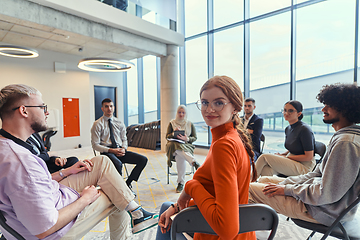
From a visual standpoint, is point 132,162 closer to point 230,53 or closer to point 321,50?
point 230,53

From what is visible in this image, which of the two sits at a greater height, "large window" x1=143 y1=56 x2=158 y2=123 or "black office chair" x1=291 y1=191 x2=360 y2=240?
"large window" x1=143 y1=56 x2=158 y2=123

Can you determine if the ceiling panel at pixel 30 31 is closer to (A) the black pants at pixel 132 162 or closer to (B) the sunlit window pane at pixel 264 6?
(A) the black pants at pixel 132 162

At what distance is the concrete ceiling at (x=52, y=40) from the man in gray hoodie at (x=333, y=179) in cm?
505

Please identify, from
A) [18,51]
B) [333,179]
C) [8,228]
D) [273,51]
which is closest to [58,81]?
[18,51]

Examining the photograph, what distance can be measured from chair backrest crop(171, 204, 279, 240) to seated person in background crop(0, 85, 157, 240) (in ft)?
2.34

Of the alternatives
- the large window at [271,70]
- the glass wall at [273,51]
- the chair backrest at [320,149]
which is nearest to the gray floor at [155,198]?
the chair backrest at [320,149]

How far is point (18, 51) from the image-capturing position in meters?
4.88

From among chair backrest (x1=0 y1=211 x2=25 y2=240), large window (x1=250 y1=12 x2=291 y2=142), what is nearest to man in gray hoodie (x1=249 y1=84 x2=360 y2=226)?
chair backrest (x1=0 y1=211 x2=25 y2=240)

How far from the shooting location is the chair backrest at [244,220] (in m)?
0.83

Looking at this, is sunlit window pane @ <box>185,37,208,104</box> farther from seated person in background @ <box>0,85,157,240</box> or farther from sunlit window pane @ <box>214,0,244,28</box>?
seated person in background @ <box>0,85,157,240</box>

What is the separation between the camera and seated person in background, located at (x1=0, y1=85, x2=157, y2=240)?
0.99m

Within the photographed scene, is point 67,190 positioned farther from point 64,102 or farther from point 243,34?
point 64,102

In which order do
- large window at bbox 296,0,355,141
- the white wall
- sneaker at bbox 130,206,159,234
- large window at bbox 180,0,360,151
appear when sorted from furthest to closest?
the white wall
large window at bbox 180,0,360,151
large window at bbox 296,0,355,141
sneaker at bbox 130,206,159,234

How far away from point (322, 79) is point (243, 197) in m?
4.62
